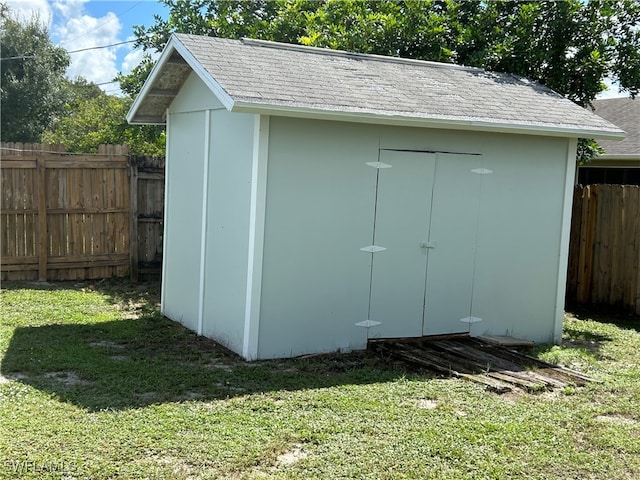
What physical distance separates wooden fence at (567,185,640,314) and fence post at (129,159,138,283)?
21.7 feet

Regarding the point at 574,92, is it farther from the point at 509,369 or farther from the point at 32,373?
the point at 32,373

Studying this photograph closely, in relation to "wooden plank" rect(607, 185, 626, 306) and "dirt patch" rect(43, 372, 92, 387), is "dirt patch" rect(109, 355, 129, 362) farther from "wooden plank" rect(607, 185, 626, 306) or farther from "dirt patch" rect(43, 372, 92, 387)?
"wooden plank" rect(607, 185, 626, 306)

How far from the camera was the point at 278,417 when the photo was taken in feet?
16.7

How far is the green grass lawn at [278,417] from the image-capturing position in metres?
4.30

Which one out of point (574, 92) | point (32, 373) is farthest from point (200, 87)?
point (574, 92)

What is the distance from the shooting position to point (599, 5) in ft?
34.1

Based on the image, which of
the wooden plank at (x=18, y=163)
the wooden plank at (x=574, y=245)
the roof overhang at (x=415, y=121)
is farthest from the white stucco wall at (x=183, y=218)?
the wooden plank at (x=574, y=245)

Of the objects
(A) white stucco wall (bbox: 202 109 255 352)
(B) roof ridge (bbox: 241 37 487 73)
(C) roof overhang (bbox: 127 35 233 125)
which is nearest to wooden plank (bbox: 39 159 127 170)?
(C) roof overhang (bbox: 127 35 233 125)

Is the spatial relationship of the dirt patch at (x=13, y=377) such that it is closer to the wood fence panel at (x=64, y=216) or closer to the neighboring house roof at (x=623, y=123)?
the wood fence panel at (x=64, y=216)

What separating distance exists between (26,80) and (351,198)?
2316cm

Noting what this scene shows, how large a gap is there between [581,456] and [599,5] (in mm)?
7921

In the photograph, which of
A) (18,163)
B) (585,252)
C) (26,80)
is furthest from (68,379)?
(26,80)

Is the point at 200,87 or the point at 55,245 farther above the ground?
the point at 200,87

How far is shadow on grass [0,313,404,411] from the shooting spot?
18.3 ft
